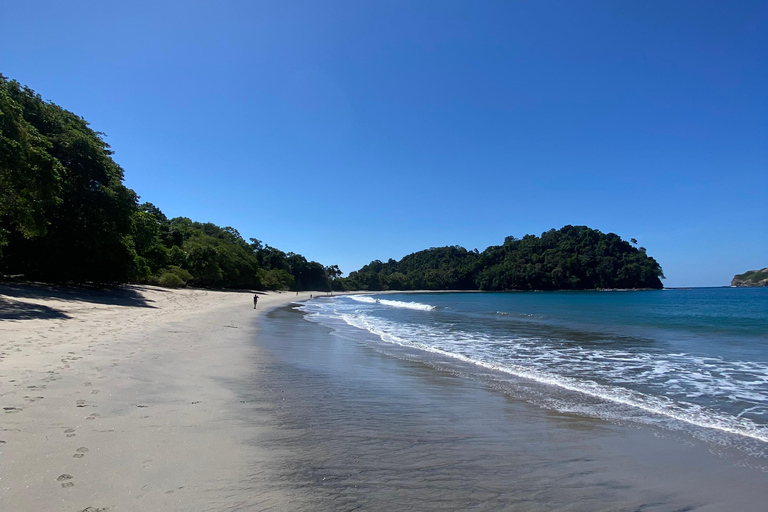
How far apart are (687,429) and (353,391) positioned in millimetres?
5417

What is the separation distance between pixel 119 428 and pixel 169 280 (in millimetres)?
47749

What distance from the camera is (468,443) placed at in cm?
520

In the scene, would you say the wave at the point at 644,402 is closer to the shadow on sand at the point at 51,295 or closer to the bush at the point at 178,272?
the shadow on sand at the point at 51,295

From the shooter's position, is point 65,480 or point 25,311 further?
point 25,311

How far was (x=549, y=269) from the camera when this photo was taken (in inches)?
6206

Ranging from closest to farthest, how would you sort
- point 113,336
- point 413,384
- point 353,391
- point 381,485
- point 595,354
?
point 381,485 < point 353,391 < point 413,384 < point 113,336 < point 595,354

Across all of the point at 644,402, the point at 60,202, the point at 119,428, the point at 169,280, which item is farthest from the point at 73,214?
the point at 644,402

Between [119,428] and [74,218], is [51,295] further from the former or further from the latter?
[119,428]

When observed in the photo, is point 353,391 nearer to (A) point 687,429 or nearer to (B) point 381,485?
(B) point 381,485

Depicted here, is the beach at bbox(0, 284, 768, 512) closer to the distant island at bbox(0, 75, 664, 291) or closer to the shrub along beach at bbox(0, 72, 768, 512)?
the shrub along beach at bbox(0, 72, 768, 512)

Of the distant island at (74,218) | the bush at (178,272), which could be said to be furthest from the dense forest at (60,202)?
the bush at (178,272)

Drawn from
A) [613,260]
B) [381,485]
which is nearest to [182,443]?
[381,485]

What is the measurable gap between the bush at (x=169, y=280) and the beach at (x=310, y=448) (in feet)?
136

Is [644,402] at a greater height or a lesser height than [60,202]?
lesser
